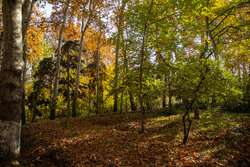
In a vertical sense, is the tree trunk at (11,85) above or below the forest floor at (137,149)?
above

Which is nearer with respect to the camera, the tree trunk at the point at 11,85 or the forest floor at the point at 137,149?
the tree trunk at the point at 11,85

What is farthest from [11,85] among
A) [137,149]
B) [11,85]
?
[137,149]

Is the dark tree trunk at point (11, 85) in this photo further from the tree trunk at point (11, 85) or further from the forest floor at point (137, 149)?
the forest floor at point (137, 149)

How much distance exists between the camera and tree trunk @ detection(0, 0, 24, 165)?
298 cm

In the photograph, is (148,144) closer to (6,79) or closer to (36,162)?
(36,162)

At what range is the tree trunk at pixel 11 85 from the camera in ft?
9.78

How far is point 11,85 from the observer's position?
309 cm

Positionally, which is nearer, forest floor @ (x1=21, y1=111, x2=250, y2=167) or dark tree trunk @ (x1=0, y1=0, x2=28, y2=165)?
dark tree trunk @ (x1=0, y1=0, x2=28, y2=165)

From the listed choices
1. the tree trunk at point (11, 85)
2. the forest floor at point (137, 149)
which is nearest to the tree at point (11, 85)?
the tree trunk at point (11, 85)

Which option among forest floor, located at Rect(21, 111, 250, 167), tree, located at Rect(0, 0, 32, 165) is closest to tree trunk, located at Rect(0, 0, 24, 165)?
tree, located at Rect(0, 0, 32, 165)

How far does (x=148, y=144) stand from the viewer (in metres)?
5.50

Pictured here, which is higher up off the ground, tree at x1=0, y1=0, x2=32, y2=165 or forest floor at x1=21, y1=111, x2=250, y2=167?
tree at x1=0, y1=0, x2=32, y2=165

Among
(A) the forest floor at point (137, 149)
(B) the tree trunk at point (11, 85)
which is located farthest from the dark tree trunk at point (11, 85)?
(A) the forest floor at point (137, 149)

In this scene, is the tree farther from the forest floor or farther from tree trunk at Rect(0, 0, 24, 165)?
the forest floor
